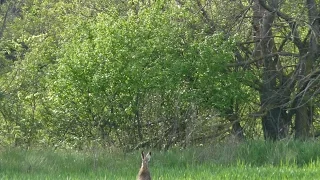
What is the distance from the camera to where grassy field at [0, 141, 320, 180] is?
16.3 m

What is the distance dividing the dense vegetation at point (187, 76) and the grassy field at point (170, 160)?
2.81 meters

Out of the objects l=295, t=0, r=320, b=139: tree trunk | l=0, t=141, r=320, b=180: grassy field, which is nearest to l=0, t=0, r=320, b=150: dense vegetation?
l=295, t=0, r=320, b=139: tree trunk

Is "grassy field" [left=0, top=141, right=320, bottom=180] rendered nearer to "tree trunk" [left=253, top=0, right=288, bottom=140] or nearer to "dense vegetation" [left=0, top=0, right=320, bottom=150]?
"dense vegetation" [left=0, top=0, right=320, bottom=150]

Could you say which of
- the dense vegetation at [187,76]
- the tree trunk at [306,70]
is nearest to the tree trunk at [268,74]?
the dense vegetation at [187,76]

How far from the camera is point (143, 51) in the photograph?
21781 mm

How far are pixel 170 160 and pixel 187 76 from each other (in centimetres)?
513

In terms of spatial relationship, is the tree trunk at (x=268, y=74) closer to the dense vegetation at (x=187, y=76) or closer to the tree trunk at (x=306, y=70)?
the dense vegetation at (x=187, y=76)

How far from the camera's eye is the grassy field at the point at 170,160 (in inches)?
641

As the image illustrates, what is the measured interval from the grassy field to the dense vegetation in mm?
2815

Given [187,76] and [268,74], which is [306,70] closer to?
[268,74]

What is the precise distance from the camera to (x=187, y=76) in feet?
Answer: 73.6

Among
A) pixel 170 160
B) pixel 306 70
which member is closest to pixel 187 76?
pixel 306 70

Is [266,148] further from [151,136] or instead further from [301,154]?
[151,136]

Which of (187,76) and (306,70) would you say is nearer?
(306,70)
